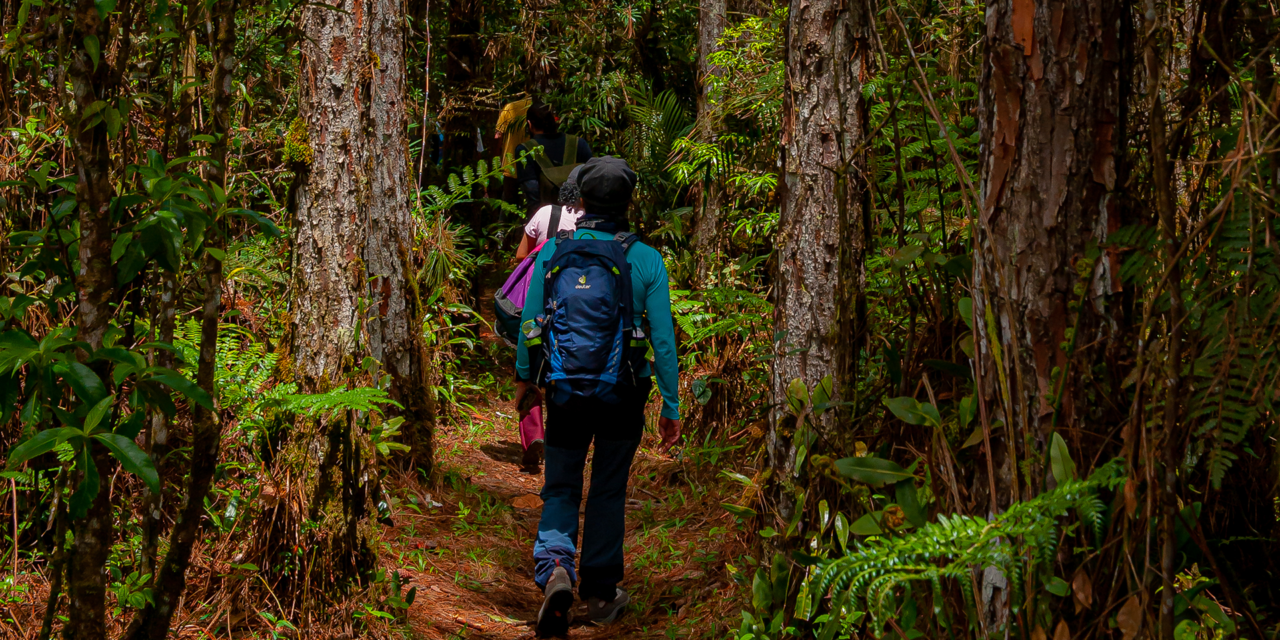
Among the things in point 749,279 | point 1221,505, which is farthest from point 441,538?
point 1221,505

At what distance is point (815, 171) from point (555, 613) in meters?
2.19

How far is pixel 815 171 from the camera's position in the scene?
3.81 m

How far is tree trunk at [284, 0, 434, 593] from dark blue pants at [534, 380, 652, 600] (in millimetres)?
821

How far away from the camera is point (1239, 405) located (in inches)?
71.5

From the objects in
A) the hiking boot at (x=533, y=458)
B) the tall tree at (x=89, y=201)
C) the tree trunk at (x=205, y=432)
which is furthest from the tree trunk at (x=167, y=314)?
the hiking boot at (x=533, y=458)

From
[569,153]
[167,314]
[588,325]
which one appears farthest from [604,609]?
[569,153]

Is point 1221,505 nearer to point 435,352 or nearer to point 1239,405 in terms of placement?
point 1239,405

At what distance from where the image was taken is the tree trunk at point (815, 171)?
363 centimetres

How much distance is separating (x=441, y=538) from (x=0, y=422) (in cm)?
348

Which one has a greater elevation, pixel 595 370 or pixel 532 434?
pixel 595 370

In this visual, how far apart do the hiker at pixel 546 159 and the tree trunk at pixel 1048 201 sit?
606cm

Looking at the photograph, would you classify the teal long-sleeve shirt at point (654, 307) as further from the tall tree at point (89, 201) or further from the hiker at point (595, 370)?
the tall tree at point (89, 201)

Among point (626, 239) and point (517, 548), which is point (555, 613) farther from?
point (626, 239)

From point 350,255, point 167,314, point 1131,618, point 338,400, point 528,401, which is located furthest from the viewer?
point 528,401
